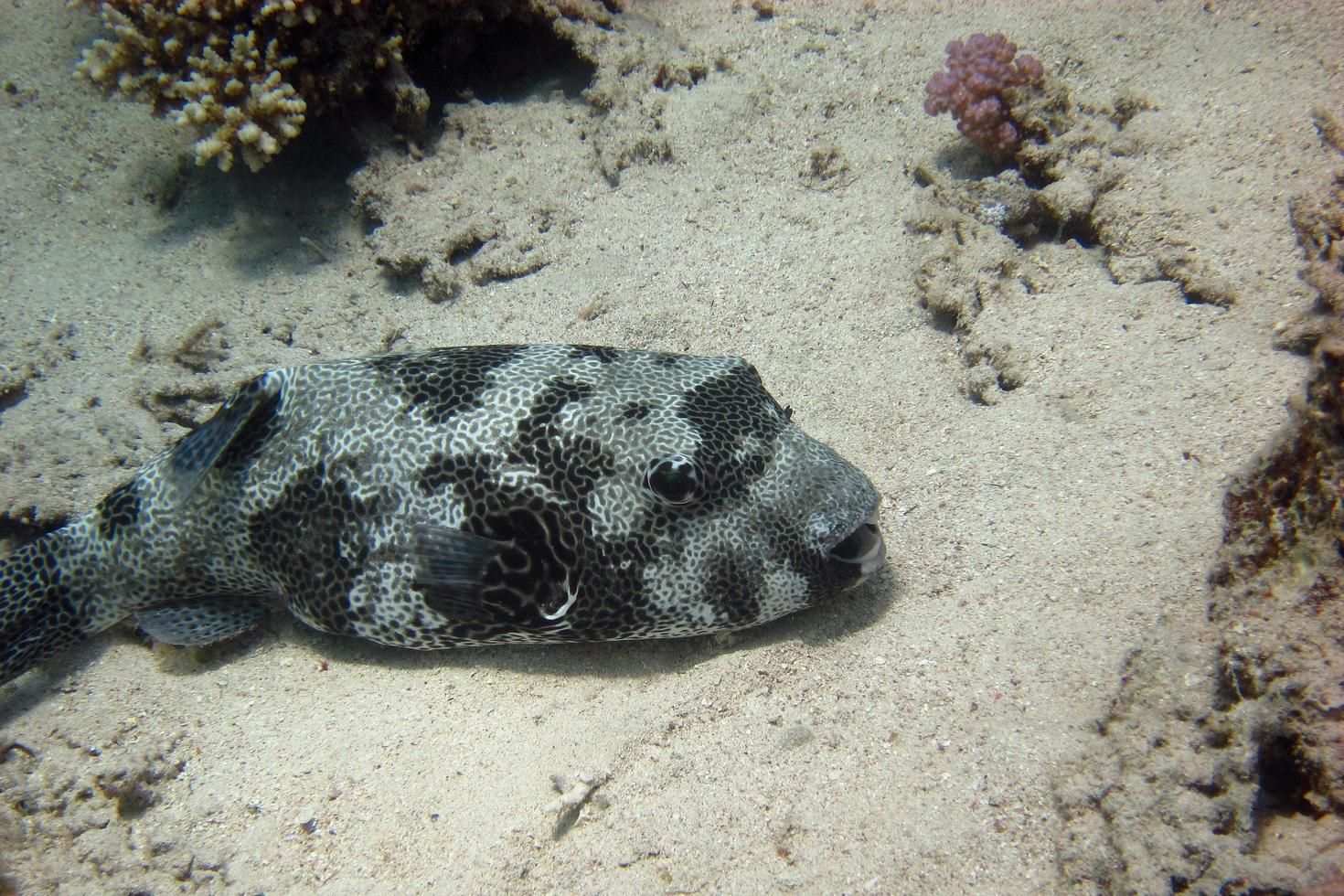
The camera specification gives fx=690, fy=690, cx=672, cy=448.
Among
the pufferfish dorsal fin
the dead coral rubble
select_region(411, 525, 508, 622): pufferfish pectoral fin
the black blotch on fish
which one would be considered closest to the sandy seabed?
the dead coral rubble

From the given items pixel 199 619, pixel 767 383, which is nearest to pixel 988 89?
pixel 767 383

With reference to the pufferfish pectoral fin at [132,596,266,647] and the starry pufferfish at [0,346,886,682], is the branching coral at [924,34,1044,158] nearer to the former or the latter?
the starry pufferfish at [0,346,886,682]

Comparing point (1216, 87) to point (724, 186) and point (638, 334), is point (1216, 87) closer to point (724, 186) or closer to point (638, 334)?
point (724, 186)

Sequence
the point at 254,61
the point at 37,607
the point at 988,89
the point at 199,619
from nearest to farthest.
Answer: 1. the point at 37,607
2. the point at 199,619
3. the point at 988,89
4. the point at 254,61

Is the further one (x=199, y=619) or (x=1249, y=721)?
(x=199, y=619)

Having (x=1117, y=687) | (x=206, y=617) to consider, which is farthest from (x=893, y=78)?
(x=206, y=617)

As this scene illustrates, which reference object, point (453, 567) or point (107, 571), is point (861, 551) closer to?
point (453, 567)

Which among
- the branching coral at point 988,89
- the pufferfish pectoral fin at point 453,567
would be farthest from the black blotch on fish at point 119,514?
the branching coral at point 988,89
